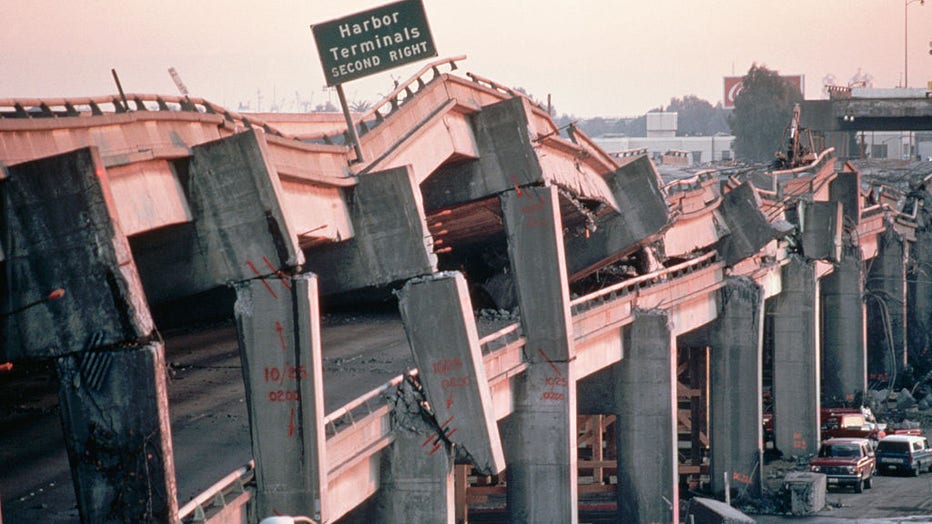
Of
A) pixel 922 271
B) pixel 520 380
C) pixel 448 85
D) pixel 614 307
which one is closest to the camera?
pixel 448 85

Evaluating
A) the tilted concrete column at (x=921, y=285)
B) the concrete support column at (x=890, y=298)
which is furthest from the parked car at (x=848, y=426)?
the tilted concrete column at (x=921, y=285)

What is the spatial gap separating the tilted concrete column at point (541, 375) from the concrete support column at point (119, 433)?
19.9 metres

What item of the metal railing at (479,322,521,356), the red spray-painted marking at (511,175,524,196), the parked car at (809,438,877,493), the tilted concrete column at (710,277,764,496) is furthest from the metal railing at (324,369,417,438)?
the parked car at (809,438,877,493)

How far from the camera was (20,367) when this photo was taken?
115ft

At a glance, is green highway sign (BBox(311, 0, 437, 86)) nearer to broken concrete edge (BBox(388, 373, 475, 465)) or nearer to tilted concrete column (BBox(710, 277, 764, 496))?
broken concrete edge (BBox(388, 373, 475, 465))

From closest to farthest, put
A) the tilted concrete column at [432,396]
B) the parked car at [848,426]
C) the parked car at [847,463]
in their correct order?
the tilted concrete column at [432,396] → the parked car at [847,463] → the parked car at [848,426]

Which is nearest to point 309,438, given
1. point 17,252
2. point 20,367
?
point 17,252

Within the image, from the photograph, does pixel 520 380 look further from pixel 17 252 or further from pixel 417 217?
pixel 17 252

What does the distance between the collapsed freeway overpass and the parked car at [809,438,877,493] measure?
2508 mm

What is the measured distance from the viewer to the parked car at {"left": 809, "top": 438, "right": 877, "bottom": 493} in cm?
5459

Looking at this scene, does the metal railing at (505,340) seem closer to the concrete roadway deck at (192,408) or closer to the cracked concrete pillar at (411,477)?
the concrete roadway deck at (192,408)

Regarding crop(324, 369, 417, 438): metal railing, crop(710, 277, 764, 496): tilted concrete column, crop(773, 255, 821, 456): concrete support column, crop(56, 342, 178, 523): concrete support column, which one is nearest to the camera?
crop(56, 342, 178, 523): concrete support column

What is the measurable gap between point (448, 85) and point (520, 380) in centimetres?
845

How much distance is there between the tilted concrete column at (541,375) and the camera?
1560 inches
